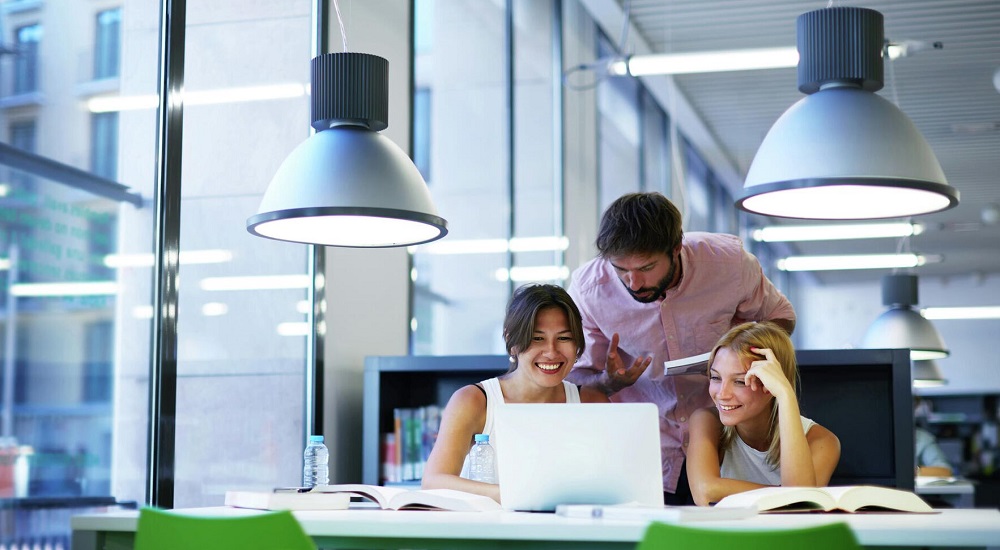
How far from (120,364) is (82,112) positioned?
0.68 m

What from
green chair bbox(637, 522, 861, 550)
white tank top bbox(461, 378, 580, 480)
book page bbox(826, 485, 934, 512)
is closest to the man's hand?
white tank top bbox(461, 378, 580, 480)

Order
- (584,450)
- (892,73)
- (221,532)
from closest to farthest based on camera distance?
1. (221,532)
2. (584,450)
3. (892,73)

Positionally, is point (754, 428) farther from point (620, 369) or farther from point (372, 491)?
point (372, 491)

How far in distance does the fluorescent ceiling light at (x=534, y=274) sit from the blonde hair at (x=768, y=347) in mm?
3420

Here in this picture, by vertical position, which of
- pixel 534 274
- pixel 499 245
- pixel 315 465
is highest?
pixel 499 245

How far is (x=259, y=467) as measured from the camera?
3.42 metres

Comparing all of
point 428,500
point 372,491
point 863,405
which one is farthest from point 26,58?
point 863,405

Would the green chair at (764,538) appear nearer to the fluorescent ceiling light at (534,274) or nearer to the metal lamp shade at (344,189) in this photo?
the metal lamp shade at (344,189)

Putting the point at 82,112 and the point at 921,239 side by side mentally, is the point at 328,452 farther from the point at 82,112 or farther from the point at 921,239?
the point at 921,239

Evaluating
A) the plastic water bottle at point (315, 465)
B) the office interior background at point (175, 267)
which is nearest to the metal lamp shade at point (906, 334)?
the office interior background at point (175, 267)

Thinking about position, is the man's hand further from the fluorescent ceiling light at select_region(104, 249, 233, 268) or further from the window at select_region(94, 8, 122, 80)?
the window at select_region(94, 8, 122, 80)

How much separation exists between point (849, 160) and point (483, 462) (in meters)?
1.23

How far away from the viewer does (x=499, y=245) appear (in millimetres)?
6016

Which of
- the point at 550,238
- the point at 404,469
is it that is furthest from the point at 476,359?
the point at 550,238
